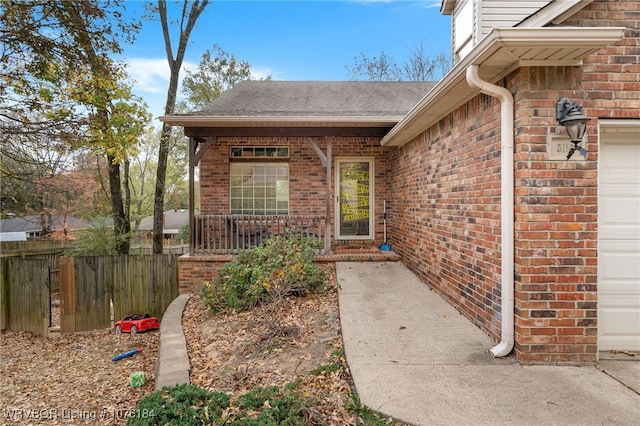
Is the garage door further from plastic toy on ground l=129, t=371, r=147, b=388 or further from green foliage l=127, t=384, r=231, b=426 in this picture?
plastic toy on ground l=129, t=371, r=147, b=388

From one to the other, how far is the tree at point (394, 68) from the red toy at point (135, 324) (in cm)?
1555

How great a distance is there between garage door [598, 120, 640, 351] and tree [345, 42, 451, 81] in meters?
15.7

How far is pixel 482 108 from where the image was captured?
12.2 ft

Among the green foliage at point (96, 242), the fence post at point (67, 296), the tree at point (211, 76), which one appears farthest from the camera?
the tree at point (211, 76)

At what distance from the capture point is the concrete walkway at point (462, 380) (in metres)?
2.29

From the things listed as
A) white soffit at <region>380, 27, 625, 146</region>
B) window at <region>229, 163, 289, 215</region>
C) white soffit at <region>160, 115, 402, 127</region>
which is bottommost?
window at <region>229, 163, 289, 215</region>

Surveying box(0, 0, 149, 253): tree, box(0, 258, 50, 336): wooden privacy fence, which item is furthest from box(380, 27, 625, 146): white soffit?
box(0, 258, 50, 336): wooden privacy fence

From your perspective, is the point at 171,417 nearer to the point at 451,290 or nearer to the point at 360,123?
the point at 451,290

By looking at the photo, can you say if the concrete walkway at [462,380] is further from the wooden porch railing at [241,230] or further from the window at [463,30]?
the window at [463,30]

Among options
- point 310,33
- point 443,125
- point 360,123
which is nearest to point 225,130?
point 360,123

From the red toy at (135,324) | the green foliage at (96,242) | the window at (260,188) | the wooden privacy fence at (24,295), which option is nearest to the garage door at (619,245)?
the window at (260,188)

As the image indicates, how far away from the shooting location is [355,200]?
859 centimetres

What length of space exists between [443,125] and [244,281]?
12.4 feet

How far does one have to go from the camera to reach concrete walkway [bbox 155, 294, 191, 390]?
128 inches
